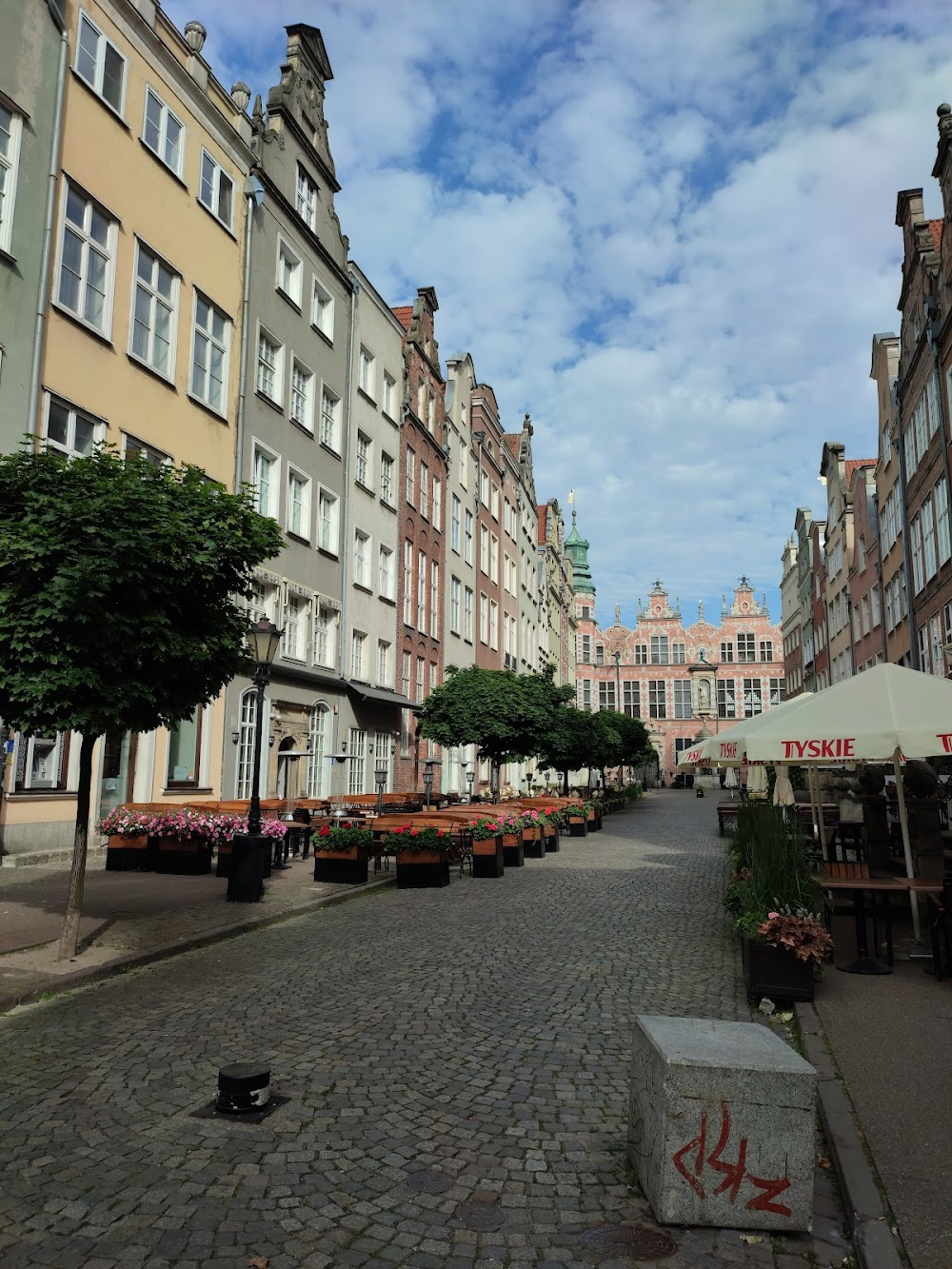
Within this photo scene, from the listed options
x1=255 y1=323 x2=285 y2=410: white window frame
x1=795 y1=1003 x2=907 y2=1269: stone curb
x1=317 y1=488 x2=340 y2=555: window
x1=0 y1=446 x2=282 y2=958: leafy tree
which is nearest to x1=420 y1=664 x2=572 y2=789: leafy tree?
x1=317 y1=488 x2=340 y2=555: window

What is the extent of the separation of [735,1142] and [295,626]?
71.4 ft

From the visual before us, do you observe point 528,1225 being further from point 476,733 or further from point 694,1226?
point 476,733

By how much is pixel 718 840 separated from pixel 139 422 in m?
17.7

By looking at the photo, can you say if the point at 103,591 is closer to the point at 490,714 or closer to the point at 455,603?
the point at 490,714

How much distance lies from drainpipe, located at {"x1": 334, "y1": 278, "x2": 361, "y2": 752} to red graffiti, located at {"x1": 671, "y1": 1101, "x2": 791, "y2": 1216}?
915 inches

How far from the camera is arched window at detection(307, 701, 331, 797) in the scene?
83.0 feet

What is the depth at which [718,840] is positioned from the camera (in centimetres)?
2547

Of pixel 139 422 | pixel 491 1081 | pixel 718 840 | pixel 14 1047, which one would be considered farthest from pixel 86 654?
pixel 718 840

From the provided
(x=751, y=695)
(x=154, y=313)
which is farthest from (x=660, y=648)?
(x=154, y=313)

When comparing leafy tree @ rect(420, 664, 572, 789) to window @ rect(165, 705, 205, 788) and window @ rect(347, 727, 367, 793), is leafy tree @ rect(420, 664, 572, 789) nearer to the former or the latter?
window @ rect(347, 727, 367, 793)

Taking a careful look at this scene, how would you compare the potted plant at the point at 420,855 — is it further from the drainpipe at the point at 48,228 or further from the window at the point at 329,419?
the window at the point at 329,419

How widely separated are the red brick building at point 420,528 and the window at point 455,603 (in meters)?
1.44

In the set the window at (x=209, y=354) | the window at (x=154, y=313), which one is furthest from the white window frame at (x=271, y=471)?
the window at (x=154, y=313)

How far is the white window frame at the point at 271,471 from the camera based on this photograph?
2272 cm
